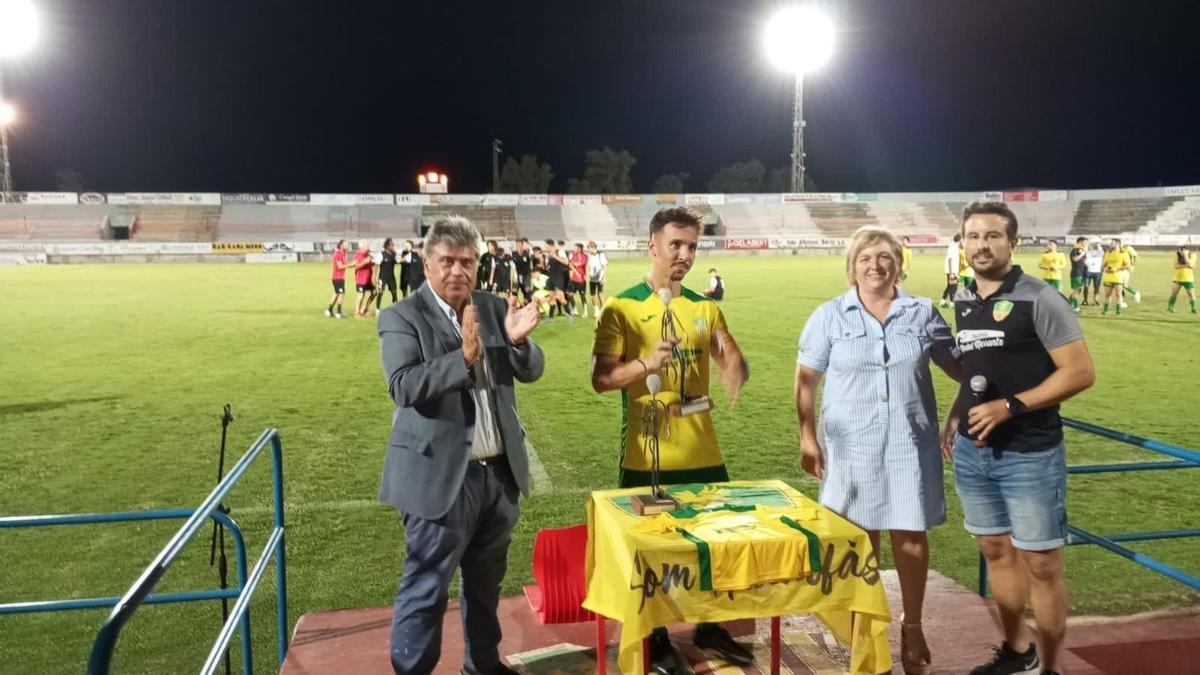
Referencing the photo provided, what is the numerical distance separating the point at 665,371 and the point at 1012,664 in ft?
6.16

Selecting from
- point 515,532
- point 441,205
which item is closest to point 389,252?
point 515,532

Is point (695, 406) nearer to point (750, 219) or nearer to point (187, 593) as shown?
point (187, 593)

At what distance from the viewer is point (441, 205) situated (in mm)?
59469

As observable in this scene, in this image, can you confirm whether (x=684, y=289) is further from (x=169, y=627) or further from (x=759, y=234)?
(x=759, y=234)

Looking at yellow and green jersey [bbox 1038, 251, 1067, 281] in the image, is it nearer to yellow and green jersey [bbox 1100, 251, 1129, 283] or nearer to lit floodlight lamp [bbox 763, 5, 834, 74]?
yellow and green jersey [bbox 1100, 251, 1129, 283]

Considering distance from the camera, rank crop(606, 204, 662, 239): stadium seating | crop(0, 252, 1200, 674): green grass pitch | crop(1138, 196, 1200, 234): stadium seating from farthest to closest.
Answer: crop(606, 204, 662, 239): stadium seating → crop(1138, 196, 1200, 234): stadium seating → crop(0, 252, 1200, 674): green grass pitch

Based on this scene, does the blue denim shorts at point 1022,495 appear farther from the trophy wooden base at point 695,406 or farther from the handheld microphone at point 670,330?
the handheld microphone at point 670,330

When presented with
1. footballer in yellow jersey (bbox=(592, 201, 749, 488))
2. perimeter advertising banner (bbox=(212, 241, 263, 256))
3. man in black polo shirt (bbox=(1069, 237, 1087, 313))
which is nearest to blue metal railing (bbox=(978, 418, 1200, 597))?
footballer in yellow jersey (bbox=(592, 201, 749, 488))

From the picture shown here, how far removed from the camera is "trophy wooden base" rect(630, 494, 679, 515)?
9.93ft

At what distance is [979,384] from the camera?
11.1ft

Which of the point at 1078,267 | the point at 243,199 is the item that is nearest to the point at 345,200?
the point at 243,199

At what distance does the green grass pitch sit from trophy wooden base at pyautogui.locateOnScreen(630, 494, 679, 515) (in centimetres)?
206

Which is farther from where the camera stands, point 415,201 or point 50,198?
point 415,201

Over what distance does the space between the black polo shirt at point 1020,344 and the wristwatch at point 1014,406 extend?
0.08 meters
